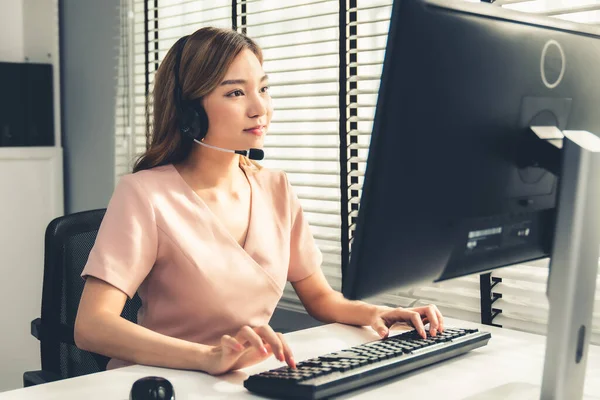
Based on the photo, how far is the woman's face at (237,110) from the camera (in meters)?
1.54

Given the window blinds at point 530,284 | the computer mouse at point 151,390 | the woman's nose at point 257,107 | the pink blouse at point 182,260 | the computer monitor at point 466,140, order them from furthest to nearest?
1. the window blinds at point 530,284
2. the woman's nose at point 257,107
3. the pink blouse at point 182,260
4. the computer mouse at point 151,390
5. the computer monitor at point 466,140

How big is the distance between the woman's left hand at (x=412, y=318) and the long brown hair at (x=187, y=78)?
57 cm

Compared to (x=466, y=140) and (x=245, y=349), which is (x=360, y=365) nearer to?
(x=245, y=349)

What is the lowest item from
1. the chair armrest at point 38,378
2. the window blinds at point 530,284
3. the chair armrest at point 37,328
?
the chair armrest at point 38,378

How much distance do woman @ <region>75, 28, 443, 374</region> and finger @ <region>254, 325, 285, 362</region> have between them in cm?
26

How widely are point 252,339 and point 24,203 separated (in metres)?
2.30

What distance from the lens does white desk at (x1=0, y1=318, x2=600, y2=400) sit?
1.07m

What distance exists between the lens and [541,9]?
180cm

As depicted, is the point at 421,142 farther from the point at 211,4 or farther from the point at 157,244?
the point at 211,4

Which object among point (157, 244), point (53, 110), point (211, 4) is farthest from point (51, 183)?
point (157, 244)

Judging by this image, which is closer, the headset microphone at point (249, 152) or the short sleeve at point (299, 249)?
the headset microphone at point (249, 152)

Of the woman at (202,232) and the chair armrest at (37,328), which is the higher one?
the woman at (202,232)

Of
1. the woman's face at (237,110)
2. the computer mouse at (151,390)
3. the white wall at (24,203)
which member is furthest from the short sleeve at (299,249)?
the white wall at (24,203)

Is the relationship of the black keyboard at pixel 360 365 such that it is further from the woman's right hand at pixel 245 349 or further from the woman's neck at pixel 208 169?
the woman's neck at pixel 208 169
